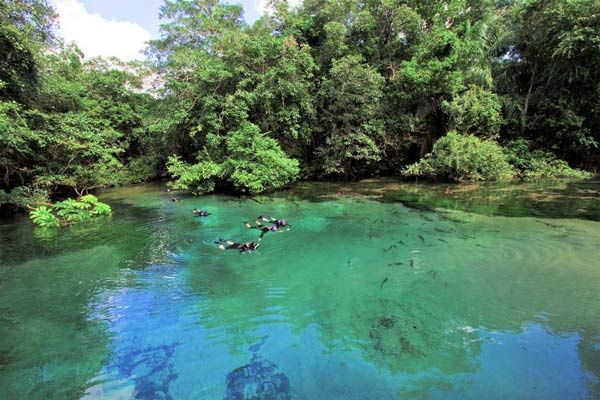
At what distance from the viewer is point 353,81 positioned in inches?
616

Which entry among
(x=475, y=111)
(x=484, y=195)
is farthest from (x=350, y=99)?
(x=484, y=195)

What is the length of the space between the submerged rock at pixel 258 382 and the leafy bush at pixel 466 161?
43.6 ft

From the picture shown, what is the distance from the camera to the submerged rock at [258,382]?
3095 millimetres

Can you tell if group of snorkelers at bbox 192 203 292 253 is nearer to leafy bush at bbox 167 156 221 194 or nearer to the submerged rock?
leafy bush at bbox 167 156 221 194

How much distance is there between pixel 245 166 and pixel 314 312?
1014 cm

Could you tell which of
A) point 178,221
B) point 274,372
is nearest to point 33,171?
point 178,221

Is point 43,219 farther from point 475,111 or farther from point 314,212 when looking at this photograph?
point 475,111

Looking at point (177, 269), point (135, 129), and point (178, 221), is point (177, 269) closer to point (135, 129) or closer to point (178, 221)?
point (178, 221)

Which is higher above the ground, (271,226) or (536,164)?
(536,164)

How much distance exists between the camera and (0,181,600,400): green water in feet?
10.6

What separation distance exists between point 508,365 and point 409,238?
4.16 metres

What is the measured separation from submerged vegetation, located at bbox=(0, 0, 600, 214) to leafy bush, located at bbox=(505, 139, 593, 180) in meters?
0.07

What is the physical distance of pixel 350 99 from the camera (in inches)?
640

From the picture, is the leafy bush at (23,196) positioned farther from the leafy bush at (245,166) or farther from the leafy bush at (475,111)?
the leafy bush at (475,111)
